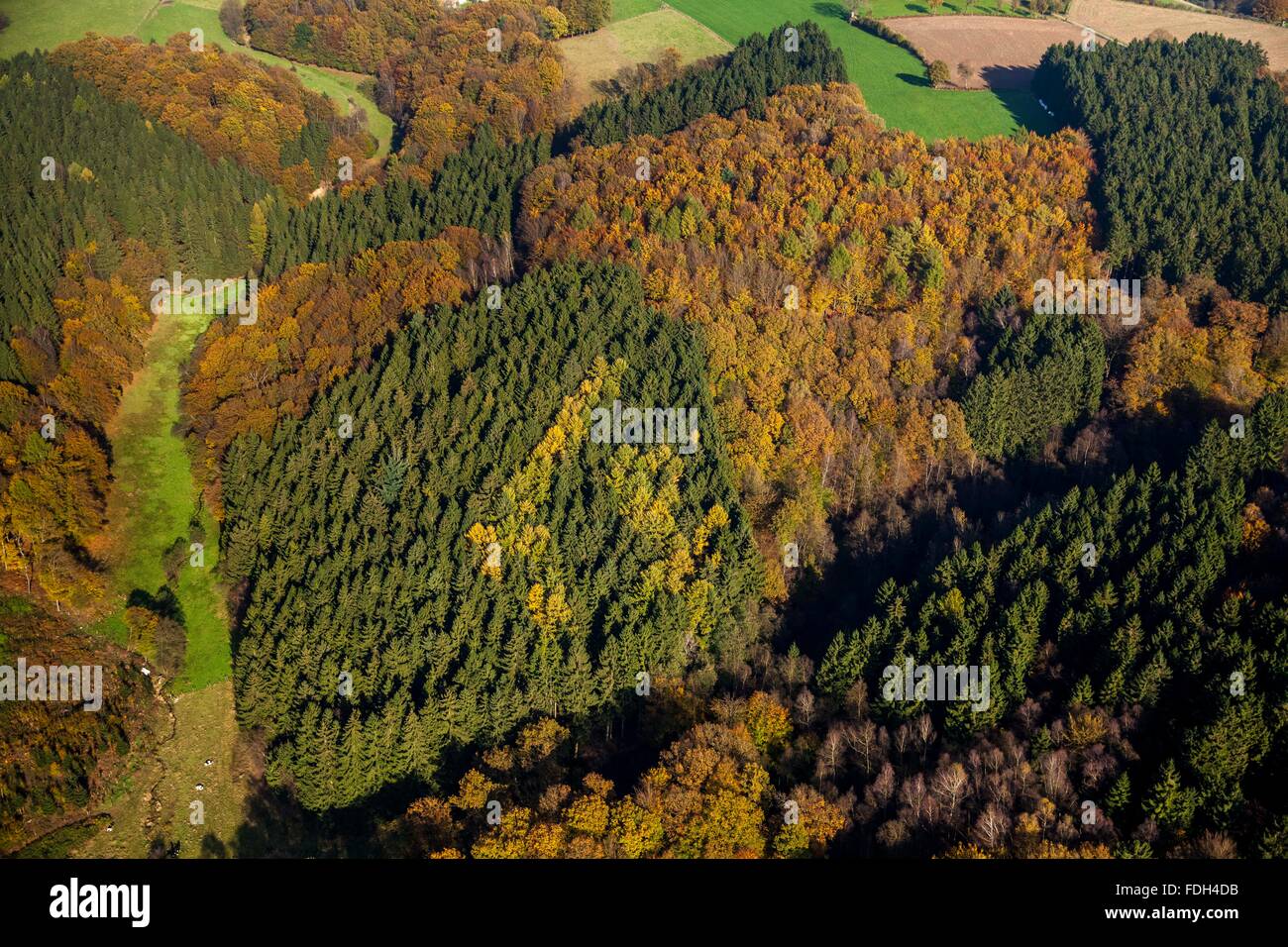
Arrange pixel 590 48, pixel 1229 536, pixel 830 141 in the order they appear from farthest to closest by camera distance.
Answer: pixel 590 48
pixel 830 141
pixel 1229 536

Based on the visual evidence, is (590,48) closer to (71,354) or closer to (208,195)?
(208,195)

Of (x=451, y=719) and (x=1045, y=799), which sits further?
(x=451, y=719)

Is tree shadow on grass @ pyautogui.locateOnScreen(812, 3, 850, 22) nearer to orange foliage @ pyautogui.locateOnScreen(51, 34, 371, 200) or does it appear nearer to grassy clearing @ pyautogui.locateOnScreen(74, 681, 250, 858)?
orange foliage @ pyautogui.locateOnScreen(51, 34, 371, 200)

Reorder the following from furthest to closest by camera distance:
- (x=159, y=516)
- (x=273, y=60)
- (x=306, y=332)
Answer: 1. (x=273, y=60)
2. (x=306, y=332)
3. (x=159, y=516)

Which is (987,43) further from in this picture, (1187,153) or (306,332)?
(306,332)

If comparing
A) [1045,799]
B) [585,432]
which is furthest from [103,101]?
[1045,799]

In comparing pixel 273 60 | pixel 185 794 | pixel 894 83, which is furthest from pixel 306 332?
pixel 894 83
